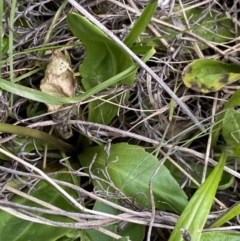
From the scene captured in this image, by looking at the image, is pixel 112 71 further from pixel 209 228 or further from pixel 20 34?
pixel 209 228

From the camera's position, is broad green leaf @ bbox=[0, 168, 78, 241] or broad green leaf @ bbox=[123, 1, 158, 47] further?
broad green leaf @ bbox=[0, 168, 78, 241]

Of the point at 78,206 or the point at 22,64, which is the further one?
the point at 22,64

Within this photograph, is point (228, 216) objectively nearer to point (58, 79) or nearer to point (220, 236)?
point (220, 236)

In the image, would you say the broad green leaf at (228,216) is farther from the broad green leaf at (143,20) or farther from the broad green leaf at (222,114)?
the broad green leaf at (143,20)

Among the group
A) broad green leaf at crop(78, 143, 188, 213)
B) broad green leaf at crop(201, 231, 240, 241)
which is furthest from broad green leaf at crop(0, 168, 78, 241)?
broad green leaf at crop(201, 231, 240, 241)

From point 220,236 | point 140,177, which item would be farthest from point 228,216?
point 140,177

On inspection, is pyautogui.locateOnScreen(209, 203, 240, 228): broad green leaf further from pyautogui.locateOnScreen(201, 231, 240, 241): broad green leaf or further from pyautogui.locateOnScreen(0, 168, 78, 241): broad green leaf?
pyautogui.locateOnScreen(0, 168, 78, 241): broad green leaf

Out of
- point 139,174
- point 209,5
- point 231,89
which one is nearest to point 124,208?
point 139,174
